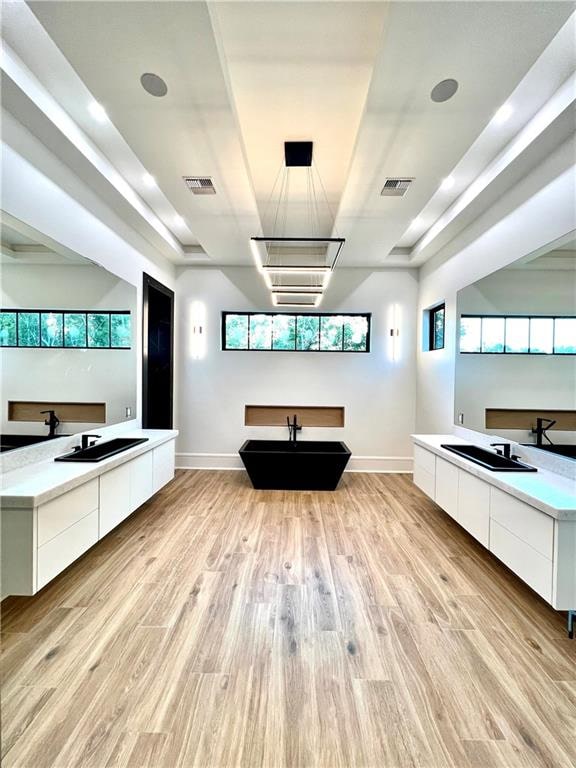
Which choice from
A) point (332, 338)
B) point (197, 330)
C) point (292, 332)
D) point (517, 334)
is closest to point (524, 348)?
point (517, 334)

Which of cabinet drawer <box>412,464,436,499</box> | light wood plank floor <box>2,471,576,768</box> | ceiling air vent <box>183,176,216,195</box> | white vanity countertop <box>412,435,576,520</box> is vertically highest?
ceiling air vent <box>183,176,216,195</box>

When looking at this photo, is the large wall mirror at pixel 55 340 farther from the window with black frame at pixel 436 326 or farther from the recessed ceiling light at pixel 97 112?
the window with black frame at pixel 436 326

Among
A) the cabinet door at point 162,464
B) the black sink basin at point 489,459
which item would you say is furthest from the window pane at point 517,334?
the cabinet door at point 162,464

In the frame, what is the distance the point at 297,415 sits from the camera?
575cm

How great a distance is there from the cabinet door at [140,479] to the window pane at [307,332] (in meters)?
2.97

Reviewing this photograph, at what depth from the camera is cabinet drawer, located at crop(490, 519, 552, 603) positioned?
2018 mm

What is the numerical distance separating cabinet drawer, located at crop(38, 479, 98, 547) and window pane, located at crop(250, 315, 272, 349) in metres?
3.51

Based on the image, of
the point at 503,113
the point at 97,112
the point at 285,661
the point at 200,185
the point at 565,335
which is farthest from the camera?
the point at 200,185

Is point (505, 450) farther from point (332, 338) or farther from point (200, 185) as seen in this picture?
point (200, 185)

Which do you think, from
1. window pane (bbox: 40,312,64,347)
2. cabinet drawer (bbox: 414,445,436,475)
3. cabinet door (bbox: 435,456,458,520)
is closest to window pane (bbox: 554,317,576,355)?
cabinet door (bbox: 435,456,458,520)

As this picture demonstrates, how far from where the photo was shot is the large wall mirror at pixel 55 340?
2.42 m

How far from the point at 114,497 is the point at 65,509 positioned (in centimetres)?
66

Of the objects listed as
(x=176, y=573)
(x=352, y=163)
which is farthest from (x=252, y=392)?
(x=352, y=163)

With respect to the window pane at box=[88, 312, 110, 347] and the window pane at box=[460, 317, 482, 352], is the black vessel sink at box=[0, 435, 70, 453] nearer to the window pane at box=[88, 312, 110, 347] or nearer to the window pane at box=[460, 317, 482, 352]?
the window pane at box=[88, 312, 110, 347]
